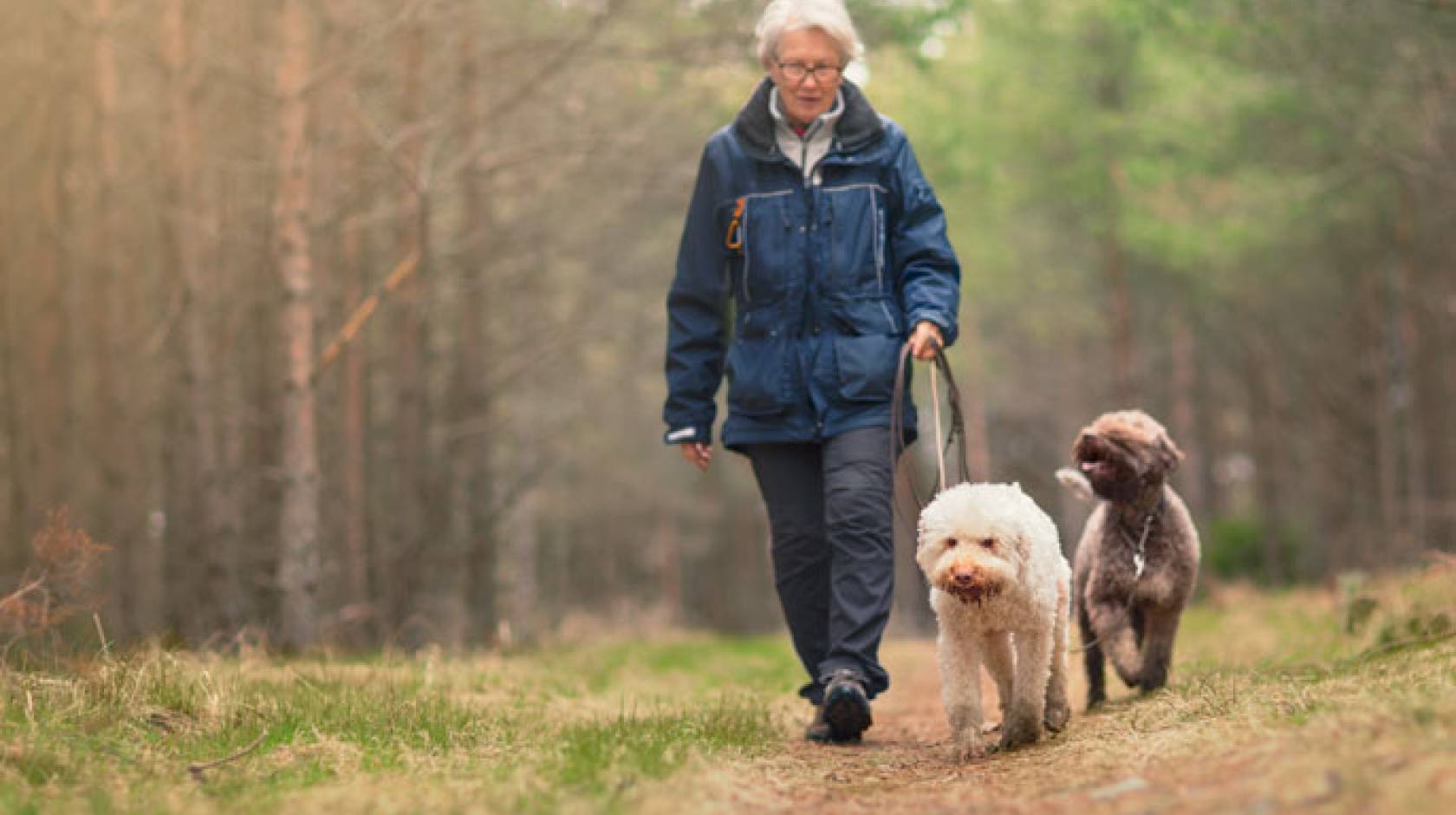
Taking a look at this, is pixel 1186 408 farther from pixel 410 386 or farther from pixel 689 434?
pixel 689 434

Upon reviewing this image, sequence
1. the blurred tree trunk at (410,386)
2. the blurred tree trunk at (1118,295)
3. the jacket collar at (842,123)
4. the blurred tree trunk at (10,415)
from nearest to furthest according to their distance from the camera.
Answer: the jacket collar at (842,123) < the blurred tree trunk at (410,386) < the blurred tree trunk at (10,415) < the blurred tree trunk at (1118,295)

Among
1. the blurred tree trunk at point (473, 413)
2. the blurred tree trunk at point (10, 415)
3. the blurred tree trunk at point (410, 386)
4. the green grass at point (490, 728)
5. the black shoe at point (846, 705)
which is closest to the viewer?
the green grass at point (490, 728)

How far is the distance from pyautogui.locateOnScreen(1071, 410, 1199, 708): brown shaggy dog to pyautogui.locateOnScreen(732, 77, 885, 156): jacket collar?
1.50m

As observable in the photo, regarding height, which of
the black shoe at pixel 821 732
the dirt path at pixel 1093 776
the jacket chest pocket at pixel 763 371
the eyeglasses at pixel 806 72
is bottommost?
the black shoe at pixel 821 732

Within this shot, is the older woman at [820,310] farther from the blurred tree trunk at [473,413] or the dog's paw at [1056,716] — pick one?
the blurred tree trunk at [473,413]

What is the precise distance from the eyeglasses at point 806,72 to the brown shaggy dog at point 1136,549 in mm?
1771

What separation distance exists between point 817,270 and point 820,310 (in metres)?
0.15

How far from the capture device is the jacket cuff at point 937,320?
5469 millimetres

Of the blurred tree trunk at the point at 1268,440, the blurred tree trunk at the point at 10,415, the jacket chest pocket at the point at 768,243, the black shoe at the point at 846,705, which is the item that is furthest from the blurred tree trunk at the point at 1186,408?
the black shoe at the point at 846,705

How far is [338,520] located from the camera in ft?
49.2

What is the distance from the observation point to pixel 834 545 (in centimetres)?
552

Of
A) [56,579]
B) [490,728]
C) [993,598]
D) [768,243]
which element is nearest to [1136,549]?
[993,598]

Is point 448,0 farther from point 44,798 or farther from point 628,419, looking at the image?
point 628,419

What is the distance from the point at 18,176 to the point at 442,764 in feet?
46.0
